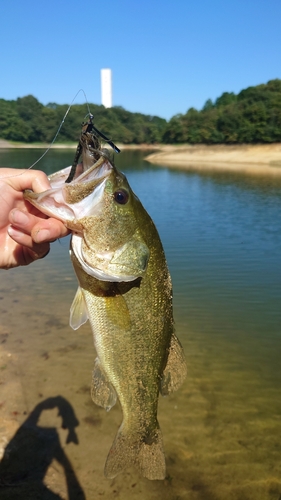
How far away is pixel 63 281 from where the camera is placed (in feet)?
35.8

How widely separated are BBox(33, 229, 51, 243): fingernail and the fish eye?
0.49 m

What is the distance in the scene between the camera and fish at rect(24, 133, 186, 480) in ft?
8.07

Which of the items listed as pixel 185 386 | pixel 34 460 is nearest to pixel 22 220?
pixel 34 460

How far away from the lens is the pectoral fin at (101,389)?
285 cm

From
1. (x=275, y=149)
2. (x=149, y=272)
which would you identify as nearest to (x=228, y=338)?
(x=149, y=272)

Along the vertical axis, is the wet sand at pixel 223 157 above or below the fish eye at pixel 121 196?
below

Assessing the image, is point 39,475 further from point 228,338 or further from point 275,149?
point 275,149

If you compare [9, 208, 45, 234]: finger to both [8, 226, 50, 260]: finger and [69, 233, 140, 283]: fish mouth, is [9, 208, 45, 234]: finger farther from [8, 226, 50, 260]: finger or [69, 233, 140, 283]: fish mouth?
[69, 233, 140, 283]: fish mouth

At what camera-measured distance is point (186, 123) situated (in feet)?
286

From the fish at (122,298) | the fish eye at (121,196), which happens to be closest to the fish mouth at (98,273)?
the fish at (122,298)

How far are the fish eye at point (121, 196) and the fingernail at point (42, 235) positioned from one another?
0.49 meters

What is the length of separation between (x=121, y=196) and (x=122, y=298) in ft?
2.21

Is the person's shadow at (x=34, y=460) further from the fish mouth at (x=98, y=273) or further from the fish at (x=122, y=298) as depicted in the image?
the fish mouth at (x=98, y=273)

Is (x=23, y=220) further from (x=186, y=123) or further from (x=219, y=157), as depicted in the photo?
(x=186, y=123)
